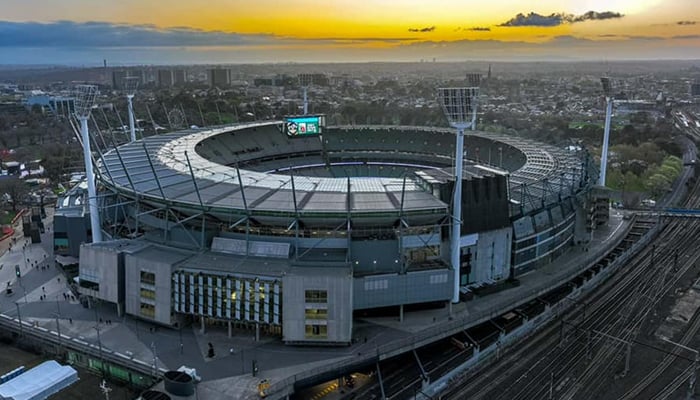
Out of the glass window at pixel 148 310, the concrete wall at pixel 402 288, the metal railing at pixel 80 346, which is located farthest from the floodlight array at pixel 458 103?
the metal railing at pixel 80 346

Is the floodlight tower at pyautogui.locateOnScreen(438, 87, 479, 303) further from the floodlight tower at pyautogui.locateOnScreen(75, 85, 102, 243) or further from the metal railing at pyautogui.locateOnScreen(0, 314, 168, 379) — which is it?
the floodlight tower at pyautogui.locateOnScreen(75, 85, 102, 243)

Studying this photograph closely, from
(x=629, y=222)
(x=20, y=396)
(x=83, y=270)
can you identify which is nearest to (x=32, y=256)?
(x=83, y=270)

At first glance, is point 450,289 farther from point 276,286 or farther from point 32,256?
point 32,256

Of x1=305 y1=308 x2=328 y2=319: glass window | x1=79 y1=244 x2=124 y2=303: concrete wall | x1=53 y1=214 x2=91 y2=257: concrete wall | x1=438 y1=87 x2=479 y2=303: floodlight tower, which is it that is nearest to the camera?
x1=305 y1=308 x2=328 y2=319: glass window

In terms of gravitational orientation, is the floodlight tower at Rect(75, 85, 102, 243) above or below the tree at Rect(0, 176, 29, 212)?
above

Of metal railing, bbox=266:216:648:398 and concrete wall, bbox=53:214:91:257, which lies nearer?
metal railing, bbox=266:216:648:398

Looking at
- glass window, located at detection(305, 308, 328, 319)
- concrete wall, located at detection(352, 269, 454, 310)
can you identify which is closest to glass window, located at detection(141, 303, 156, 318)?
glass window, located at detection(305, 308, 328, 319)
